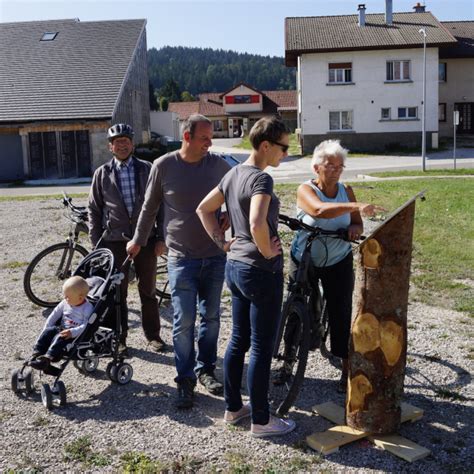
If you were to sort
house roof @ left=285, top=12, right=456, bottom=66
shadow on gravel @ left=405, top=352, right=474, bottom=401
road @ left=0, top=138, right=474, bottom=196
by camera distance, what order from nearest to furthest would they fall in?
shadow on gravel @ left=405, top=352, right=474, bottom=401
road @ left=0, top=138, right=474, bottom=196
house roof @ left=285, top=12, right=456, bottom=66

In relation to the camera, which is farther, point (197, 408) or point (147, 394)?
point (147, 394)

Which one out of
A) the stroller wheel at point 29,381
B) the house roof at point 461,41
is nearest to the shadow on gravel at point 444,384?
the stroller wheel at point 29,381

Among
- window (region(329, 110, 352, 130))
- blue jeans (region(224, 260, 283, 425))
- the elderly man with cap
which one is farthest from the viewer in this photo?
window (region(329, 110, 352, 130))

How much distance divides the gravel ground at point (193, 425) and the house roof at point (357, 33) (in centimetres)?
3549

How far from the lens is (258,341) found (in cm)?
410

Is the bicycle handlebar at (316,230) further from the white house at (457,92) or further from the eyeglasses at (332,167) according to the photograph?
the white house at (457,92)

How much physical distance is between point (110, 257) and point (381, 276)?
94.9 inches

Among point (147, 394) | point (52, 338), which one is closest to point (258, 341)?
point (147, 394)

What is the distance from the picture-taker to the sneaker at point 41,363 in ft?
15.7

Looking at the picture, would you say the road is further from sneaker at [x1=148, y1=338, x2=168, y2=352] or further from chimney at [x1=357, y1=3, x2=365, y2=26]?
sneaker at [x1=148, y1=338, x2=168, y2=352]

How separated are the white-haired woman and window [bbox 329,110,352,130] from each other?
119 feet

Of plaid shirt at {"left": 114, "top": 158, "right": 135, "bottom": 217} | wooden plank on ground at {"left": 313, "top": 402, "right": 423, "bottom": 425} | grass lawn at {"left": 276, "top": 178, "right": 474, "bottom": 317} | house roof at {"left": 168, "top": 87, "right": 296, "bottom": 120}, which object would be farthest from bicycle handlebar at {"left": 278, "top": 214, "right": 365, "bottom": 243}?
house roof at {"left": 168, "top": 87, "right": 296, "bottom": 120}

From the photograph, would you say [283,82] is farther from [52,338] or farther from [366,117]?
[52,338]

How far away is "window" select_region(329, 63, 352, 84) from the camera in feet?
131
